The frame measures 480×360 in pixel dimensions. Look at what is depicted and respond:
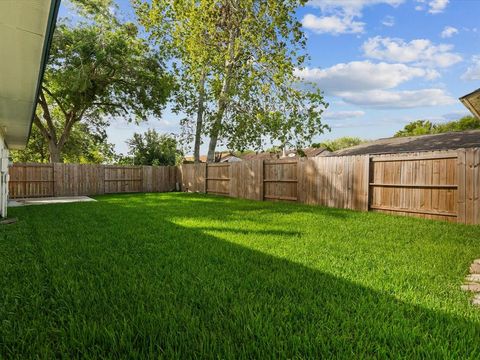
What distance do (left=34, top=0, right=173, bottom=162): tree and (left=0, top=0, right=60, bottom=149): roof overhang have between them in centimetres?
1229

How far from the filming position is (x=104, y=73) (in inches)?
659

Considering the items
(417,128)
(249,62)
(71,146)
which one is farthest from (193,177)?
(417,128)

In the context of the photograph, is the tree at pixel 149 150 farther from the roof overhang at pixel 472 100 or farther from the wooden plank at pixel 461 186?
the wooden plank at pixel 461 186

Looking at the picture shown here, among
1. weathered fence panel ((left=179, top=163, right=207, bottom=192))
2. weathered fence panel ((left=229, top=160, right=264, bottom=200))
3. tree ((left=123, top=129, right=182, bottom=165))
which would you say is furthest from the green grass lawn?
tree ((left=123, top=129, right=182, bottom=165))

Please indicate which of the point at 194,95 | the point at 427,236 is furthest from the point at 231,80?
the point at 427,236

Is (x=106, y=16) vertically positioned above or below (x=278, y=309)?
above

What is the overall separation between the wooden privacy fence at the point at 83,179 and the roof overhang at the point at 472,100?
46.2 feet

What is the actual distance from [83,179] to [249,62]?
10.0 metres

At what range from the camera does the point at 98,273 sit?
8.77 feet

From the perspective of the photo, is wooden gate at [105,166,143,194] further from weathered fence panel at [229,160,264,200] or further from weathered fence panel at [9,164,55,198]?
weathered fence panel at [229,160,264,200]

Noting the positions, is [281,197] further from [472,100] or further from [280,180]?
[472,100]

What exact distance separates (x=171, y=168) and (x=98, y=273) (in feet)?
51.6

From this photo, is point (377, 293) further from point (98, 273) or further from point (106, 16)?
point (106, 16)

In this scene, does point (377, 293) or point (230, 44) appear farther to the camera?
point (230, 44)
